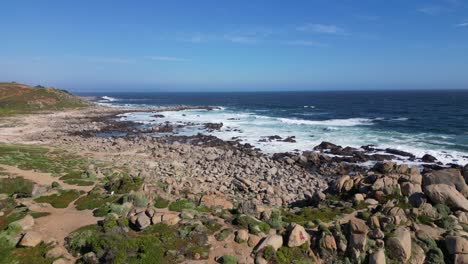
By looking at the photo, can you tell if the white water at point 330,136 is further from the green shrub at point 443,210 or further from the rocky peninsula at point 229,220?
the green shrub at point 443,210

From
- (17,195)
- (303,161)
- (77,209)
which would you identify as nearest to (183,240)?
(77,209)

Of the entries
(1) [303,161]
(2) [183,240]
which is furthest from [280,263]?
(1) [303,161]

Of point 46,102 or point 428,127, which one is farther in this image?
point 46,102

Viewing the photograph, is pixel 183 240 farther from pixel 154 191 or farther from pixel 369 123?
pixel 369 123

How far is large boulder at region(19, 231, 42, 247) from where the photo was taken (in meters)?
12.1

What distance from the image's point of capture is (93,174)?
22.8m

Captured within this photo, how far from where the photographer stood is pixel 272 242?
12.8 metres

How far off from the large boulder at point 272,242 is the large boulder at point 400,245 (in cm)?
439

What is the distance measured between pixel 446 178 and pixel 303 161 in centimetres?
1715

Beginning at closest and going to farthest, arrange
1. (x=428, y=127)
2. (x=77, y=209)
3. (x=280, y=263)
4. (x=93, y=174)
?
1. (x=280, y=263)
2. (x=77, y=209)
3. (x=93, y=174)
4. (x=428, y=127)

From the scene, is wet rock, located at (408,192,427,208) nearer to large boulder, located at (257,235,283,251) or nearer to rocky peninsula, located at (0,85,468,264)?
rocky peninsula, located at (0,85,468,264)

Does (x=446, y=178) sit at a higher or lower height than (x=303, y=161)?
higher

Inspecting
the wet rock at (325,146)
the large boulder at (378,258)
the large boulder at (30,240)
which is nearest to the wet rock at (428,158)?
the wet rock at (325,146)

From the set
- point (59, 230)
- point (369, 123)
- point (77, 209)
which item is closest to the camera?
point (59, 230)
